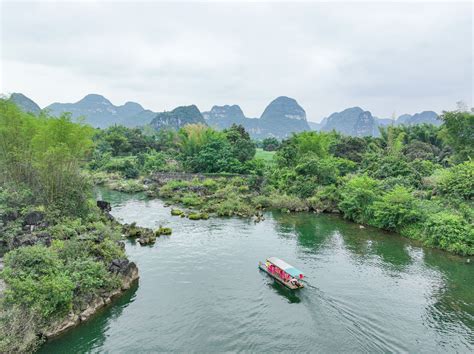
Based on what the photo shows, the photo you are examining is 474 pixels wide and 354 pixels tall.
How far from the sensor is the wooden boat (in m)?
14.5

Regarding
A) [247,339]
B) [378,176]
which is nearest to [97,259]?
[247,339]

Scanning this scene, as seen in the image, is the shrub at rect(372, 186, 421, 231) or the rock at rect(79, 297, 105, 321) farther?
the shrub at rect(372, 186, 421, 231)

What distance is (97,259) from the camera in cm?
1443

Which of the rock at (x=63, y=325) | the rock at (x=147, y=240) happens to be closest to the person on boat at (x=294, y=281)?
the rock at (x=63, y=325)

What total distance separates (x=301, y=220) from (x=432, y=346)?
16.5 m

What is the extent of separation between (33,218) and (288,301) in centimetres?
1420

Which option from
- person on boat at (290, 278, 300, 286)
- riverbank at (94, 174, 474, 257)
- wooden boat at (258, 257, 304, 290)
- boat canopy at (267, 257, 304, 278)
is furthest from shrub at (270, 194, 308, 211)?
person on boat at (290, 278, 300, 286)

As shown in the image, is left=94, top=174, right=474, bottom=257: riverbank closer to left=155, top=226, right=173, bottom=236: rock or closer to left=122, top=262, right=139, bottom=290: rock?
left=155, top=226, right=173, bottom=236: rock

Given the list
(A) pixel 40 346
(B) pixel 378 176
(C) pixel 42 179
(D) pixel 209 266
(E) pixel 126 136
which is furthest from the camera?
(E) pixel 126 136

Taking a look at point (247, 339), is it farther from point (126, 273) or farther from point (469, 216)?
point (469, 216)

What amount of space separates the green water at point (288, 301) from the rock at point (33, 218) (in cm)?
531

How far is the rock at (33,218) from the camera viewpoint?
16547 mm

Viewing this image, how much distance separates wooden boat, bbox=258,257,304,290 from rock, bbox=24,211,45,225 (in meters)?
12.7

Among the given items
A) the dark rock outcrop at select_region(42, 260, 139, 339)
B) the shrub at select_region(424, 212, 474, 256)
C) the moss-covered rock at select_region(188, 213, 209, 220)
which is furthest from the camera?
the moss-covered rock at select_region(188, 213, 209, 220)
